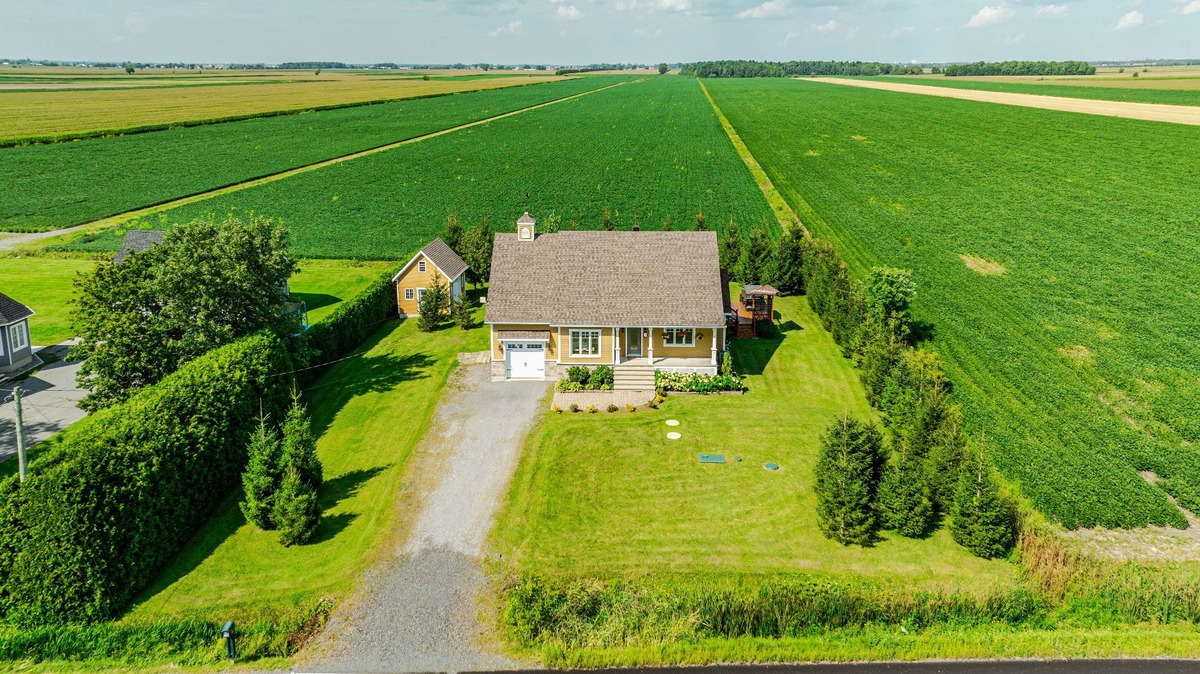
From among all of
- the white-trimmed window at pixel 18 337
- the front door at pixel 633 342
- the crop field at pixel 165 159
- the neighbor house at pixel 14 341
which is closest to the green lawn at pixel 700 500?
the front door at pixel 633 342

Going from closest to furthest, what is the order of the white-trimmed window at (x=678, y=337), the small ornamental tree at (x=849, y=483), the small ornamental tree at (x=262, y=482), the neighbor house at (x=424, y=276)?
the small ornamental tree at (x=849, y=483), the small ornamental tree at (x=262, y=482), the white-trimmed window at (x=678, y=337), the neighbor house at (x=424, y=276)

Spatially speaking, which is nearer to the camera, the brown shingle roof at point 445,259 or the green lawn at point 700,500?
the green lawn at point 700,500

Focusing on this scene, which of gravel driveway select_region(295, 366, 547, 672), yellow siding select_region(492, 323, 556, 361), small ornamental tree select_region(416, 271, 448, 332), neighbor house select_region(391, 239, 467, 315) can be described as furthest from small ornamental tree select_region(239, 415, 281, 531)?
neighbor house select_region(391, 239, 467, 315)

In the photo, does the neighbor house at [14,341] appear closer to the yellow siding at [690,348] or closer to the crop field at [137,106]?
the yellow siding at [690,348]

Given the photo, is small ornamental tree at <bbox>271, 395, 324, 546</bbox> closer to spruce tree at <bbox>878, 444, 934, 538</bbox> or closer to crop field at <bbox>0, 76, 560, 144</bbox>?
spruce tree at <bbox>878, 444, 934, 538</bbox>

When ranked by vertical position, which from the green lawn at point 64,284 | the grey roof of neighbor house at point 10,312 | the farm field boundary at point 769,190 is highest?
the farm field boundary at point 769,190

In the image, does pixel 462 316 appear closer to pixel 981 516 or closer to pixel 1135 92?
pixel 981 516
